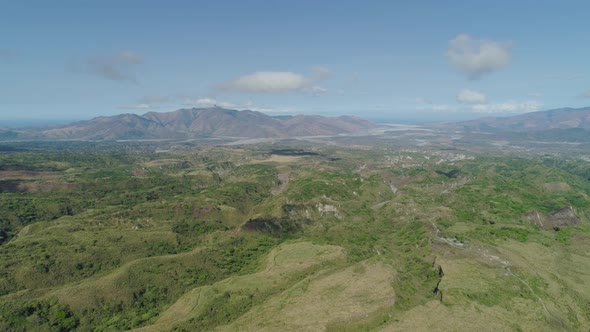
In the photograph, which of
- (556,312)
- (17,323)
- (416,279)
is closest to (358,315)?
(416,279)

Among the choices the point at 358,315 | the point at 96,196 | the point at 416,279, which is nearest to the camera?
the point at 358,315

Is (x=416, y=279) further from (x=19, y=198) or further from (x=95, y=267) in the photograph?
(x=19, y=198)

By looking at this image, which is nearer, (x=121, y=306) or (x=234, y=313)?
(x=234, y=313)

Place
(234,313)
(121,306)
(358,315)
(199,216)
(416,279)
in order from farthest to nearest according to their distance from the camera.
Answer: (199,216) → (416,279) → (121,306) → (234,313) → (358,315)

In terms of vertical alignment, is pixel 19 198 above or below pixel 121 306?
above

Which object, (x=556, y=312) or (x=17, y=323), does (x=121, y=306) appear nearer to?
(x=17, y=323)

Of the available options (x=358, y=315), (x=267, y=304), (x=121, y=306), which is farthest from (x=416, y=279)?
(x=121, y=306)
